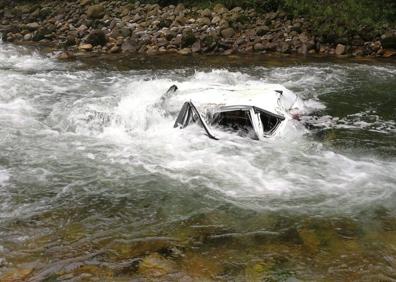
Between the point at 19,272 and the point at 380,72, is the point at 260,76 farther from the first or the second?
the point at 19,272

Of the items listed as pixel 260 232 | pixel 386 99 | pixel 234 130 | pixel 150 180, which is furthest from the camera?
pixel 386 99

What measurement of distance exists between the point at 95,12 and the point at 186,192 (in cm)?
1788

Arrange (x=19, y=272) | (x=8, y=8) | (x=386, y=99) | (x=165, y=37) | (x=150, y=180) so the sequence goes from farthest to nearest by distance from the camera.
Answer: (x=8, y=8)
(x=165, y=37)
(x=386, y=99)
(x=150, y=180)
(x=19, y=272)

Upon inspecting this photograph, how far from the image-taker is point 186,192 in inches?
341

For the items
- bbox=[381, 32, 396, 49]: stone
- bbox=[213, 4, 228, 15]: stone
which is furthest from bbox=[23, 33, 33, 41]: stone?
bbox=[381, 32, 396, 49]: stone

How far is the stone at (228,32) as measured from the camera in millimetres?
20812

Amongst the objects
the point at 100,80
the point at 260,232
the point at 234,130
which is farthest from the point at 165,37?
the point at 260,232

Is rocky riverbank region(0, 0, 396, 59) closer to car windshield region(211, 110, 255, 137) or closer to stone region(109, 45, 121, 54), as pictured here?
stone region(109, 45, 121, 54)

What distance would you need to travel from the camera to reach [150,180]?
916cm

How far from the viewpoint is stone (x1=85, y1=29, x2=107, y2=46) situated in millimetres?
21031

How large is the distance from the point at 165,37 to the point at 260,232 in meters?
15.1

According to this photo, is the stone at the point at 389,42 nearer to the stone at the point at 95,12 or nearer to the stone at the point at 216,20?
the stone at the point at 216,20

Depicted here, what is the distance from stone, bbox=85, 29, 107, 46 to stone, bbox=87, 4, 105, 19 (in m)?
3.25

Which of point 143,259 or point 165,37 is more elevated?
point 165,37
